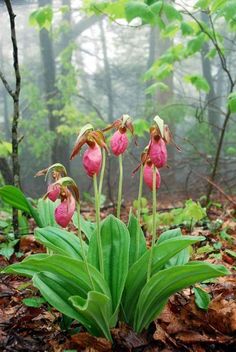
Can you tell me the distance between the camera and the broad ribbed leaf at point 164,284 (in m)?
1.20

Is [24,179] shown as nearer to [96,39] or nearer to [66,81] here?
[66,81]

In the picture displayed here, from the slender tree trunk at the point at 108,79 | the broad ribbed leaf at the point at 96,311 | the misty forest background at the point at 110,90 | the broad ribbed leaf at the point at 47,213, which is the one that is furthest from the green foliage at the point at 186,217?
the slender tree trunk at the point at 108,79

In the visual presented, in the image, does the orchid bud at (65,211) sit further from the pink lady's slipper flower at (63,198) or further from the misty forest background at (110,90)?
the misty forest background at (110,90)

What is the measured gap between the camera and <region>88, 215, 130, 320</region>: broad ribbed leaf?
1.39 metres

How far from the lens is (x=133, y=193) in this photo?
11.6 m

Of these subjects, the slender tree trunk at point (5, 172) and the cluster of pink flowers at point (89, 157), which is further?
the slender tree trunk at point (5, 172)

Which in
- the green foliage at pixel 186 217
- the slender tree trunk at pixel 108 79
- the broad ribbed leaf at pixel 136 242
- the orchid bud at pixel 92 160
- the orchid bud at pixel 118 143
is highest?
the slender tree trunk at pixel 108 79

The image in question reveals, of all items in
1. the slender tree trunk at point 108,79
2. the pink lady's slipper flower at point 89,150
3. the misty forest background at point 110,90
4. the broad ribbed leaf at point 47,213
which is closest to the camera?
the pink lady's slipper flower at point 89,150

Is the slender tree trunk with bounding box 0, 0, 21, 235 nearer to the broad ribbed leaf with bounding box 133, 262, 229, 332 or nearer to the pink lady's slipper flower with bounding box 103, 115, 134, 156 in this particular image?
the pink lady's slipper flower with bounding box 103, 115, 134, 156

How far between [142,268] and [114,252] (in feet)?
0.40

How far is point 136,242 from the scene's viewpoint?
4.87 feet

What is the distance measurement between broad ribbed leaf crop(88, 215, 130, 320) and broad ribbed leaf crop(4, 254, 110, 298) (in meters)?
0.06

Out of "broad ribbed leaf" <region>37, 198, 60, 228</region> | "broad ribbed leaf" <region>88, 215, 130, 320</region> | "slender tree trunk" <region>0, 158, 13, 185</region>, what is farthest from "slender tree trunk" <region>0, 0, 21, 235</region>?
"slender tree trunk" <region>0, 158, 13, 185</region>

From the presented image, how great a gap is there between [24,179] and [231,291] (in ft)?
41.5
